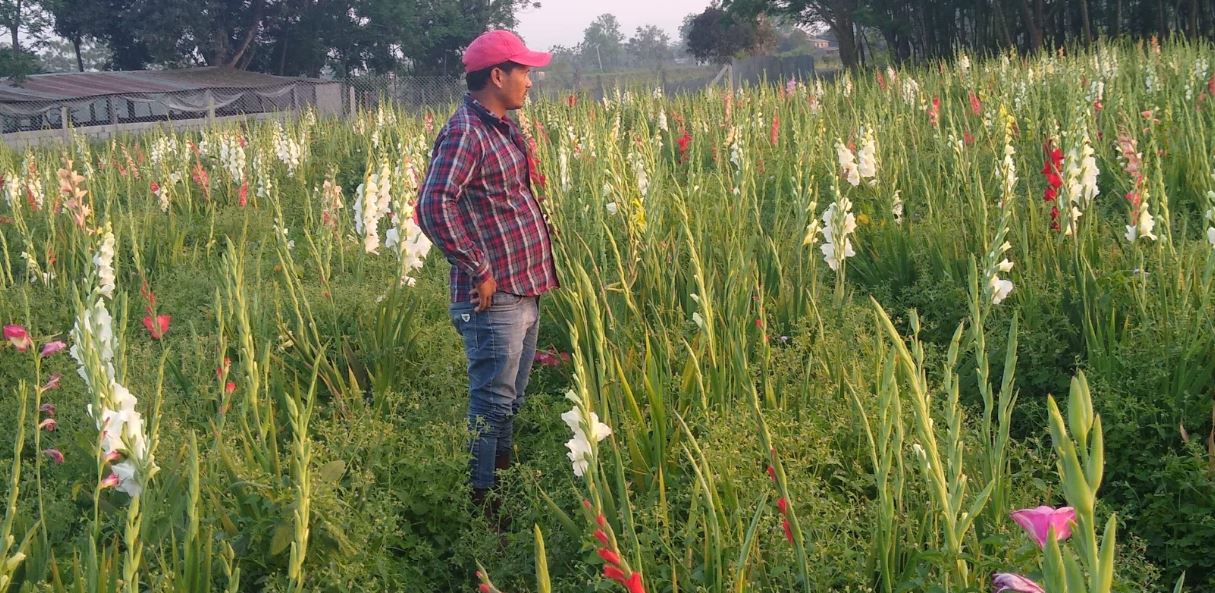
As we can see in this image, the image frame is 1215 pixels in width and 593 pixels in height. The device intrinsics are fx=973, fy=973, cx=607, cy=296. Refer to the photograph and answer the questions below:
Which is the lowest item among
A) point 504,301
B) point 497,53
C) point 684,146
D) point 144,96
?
point 504,301

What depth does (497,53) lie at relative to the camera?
316cm

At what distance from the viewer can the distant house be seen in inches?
1097

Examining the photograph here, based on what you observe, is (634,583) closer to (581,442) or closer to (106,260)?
(581,442)

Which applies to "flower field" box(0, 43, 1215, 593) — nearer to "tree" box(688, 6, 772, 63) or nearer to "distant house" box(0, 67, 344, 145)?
"distant house" box(0, 67, 344, 145)

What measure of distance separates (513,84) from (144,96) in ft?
104

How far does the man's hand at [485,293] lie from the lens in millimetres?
3045

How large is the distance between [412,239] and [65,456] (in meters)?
1.62

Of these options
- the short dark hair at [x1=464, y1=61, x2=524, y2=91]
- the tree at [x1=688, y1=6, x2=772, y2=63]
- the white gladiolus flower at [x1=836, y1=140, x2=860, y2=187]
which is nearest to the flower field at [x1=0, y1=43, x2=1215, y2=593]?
the white gladiolus flower at [x1=836, y1=140, x2=860, y2=187]

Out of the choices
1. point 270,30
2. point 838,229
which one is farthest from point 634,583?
point 270,30

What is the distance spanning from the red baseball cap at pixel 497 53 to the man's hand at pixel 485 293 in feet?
2.32

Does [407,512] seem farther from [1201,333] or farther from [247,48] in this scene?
[247,48]

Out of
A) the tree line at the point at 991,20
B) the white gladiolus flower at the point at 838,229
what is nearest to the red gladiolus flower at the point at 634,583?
the white gladiolus flower at the point at 838,229

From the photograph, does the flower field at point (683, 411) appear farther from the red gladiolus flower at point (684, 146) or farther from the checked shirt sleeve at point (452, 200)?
the red gladiolus flower at point (684, 146)

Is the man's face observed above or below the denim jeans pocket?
above
